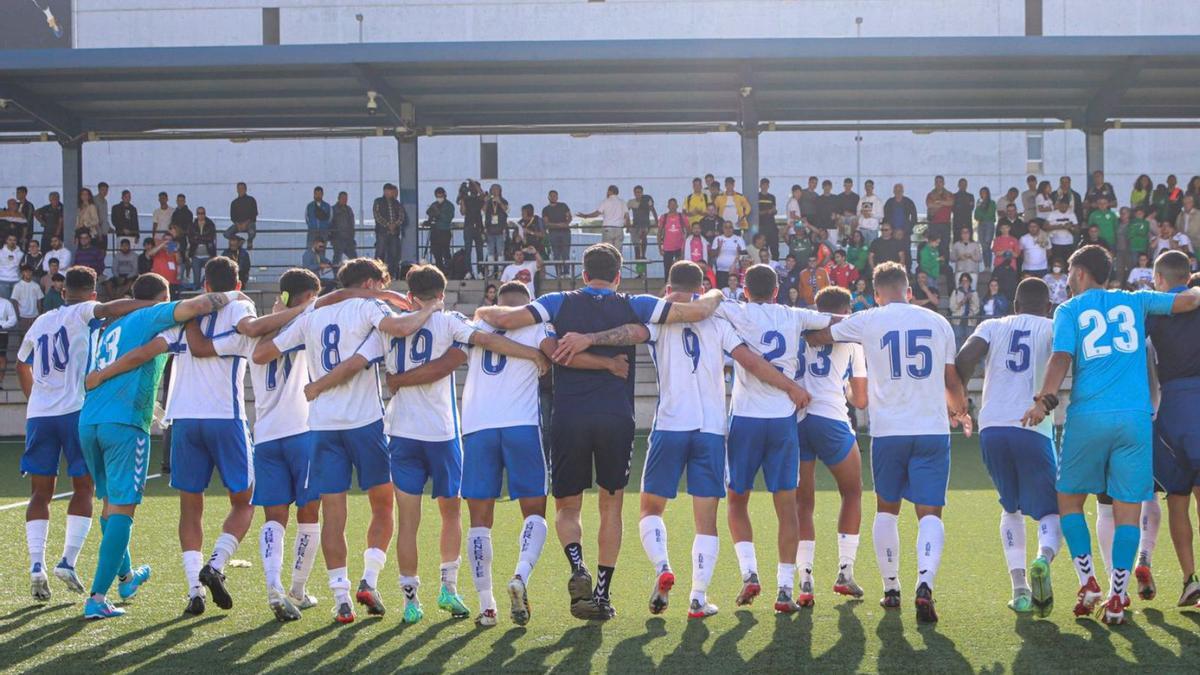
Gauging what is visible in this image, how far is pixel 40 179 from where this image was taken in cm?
3253

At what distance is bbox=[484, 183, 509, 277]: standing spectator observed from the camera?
21828 millimetres

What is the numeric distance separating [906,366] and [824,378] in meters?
0.71

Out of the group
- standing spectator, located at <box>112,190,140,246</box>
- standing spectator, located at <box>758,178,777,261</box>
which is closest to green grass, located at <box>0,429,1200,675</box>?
standing spectator, located at <box>758,178,777,261</box>

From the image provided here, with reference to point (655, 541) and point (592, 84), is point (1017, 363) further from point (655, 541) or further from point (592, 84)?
point (592, 84)

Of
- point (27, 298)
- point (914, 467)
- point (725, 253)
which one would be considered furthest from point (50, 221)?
point (914, 467)

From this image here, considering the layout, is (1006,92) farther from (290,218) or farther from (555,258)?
(290,218)

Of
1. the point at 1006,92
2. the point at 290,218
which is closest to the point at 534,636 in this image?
the point at 1006,92

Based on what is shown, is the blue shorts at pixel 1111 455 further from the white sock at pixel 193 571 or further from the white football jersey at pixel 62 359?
the white football jersey at pixel 62 359

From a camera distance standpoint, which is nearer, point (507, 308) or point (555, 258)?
point (507, 308)

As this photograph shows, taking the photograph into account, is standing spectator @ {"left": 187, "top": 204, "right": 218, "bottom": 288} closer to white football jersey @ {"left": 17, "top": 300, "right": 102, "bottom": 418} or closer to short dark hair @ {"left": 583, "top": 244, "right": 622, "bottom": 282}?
white football jersey @ {"left": 17, "top": 300, "right": 102, "bottom": 418}

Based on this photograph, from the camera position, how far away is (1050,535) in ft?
23.0

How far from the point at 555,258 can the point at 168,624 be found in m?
15.3

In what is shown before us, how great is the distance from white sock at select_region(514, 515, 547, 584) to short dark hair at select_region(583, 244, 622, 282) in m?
1.28

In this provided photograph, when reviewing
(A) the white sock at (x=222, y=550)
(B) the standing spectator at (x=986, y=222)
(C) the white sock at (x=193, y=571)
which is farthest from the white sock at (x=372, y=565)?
(B) the standing spectator at (x=986, y=222)
